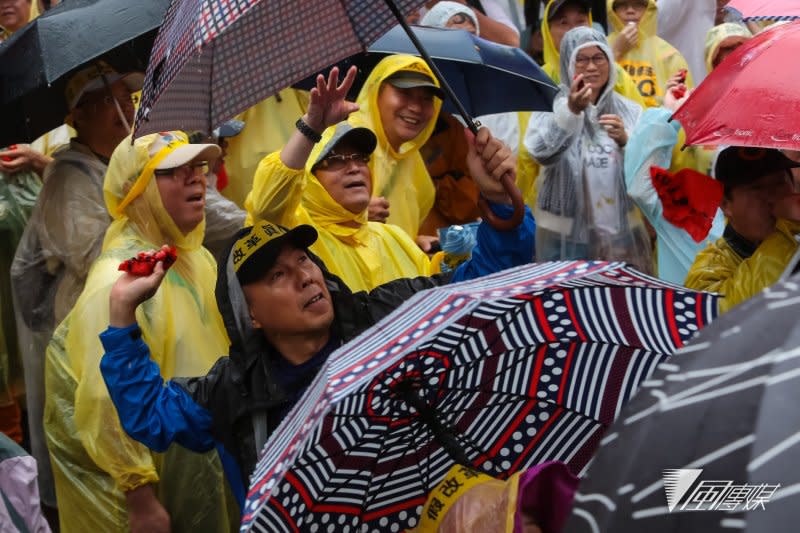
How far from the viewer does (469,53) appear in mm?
6281

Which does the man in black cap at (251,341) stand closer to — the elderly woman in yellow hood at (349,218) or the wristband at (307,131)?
the wristband at (307,131)

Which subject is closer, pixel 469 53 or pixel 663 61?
pixel 469 53

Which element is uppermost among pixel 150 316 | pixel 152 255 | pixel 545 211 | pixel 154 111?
pixel 154 111

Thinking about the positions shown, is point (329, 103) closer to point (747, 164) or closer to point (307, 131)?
point (307, 131)

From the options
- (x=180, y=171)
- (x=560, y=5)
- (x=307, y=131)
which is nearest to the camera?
(x=307, y=131)

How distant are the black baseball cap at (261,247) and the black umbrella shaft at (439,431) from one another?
4.06 feet

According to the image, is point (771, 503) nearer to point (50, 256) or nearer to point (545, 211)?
point (50, 256)

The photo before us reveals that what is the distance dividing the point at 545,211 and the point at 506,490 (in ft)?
14.5

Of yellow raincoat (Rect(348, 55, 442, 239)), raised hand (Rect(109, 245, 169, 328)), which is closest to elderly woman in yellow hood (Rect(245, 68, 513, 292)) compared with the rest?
yellow raincoat (Rect(348, 55, 442, 239))

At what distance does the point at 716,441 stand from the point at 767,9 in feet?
11.7

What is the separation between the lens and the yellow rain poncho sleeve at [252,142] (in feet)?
23.0

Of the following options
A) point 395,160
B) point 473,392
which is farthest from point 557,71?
point 473,392

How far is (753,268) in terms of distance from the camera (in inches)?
152

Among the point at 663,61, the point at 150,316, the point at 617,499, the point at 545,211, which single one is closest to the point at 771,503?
the point at 617,499
